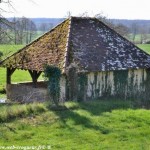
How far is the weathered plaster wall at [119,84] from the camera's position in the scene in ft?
72.4

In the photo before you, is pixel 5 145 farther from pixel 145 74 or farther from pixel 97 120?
pixel 145 74

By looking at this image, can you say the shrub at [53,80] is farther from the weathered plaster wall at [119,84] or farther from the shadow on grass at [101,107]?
the weathered plaster wall at [119,84]

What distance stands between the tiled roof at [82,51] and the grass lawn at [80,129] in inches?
208

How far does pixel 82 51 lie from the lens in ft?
75.1

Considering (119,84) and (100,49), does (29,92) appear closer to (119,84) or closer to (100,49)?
(100,49)

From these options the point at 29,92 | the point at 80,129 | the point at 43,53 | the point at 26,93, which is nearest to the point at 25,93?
the point at 26,93

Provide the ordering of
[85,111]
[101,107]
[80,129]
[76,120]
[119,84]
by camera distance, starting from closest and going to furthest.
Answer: [80,129] → [76,120] → [85,111] → [101,107] → [119,84]

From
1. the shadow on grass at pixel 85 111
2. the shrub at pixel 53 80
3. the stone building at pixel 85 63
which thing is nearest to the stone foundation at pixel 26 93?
the stone building at pixel 85 63

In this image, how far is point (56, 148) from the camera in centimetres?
1209

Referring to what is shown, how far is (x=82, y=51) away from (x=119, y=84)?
273 cm

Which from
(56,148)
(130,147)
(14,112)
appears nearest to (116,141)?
(130,147)

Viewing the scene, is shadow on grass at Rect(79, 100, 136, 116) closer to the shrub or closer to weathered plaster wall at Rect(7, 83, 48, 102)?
the shrub

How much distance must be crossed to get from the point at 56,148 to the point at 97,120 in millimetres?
3403

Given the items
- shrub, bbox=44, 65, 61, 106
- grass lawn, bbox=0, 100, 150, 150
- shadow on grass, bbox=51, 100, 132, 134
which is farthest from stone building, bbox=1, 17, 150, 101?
grass lawn, bbox=0, 100, 150, 150
